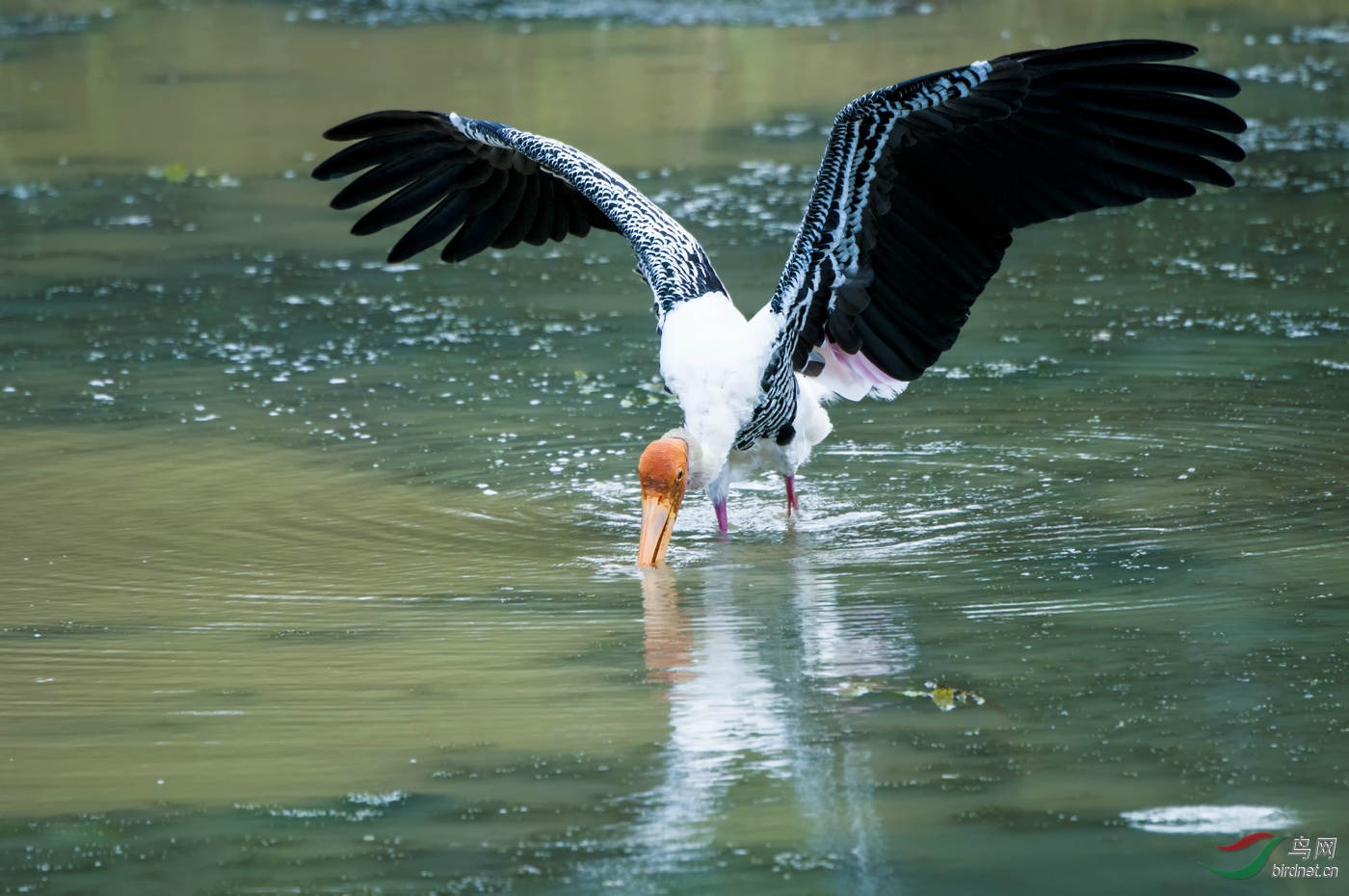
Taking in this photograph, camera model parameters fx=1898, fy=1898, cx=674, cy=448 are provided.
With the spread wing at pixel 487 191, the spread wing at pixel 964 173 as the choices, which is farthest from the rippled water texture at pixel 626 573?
the spread wing at pixel 487 191

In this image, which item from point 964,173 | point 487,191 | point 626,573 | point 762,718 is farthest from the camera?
point 487,191

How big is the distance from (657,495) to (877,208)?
1.16 metres

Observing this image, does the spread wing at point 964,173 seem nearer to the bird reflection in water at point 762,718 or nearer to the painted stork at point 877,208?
the painted stork at point 877,208

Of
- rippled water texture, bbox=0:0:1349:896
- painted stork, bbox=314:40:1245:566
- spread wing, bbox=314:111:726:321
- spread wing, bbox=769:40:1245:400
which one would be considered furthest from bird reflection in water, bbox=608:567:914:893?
spread wing, bbox=314:111:726:321

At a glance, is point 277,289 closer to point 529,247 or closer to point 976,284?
point 529,247

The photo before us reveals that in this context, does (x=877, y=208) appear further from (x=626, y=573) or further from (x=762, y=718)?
A: (x=762, y=718)

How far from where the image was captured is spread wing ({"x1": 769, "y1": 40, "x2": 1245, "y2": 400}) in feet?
18.3

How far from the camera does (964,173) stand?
5945 mm

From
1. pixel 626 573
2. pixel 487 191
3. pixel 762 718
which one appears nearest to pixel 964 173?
pixel 626 573

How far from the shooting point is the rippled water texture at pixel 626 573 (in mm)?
3855

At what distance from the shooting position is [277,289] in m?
10.3

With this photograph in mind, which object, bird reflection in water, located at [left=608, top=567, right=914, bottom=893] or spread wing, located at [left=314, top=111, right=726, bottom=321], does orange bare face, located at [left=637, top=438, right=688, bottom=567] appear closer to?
bird reflection in water, located at [left=608, top=567, right=914, bottom=893]

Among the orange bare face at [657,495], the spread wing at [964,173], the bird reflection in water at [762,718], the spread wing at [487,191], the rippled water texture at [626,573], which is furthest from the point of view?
the spread wing at [487,191]

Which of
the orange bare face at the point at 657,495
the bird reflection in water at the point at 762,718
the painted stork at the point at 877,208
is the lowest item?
the bird reflection in water at the point at 762,718
